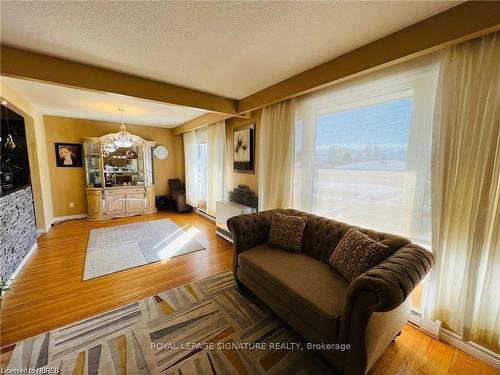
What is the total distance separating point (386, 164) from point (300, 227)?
3.49ft

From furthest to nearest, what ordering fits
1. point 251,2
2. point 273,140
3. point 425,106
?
1. point 273,140
2. point 425,106
3. point 251,2

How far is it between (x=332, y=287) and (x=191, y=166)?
190 inches

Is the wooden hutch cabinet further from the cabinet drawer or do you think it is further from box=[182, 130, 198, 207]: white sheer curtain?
box=[182, 130, 198, 207]: white sheer curtain

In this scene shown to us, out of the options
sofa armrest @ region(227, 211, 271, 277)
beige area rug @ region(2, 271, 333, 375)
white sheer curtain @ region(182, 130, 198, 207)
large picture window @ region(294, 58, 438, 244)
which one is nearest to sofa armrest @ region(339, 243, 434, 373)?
beige area rug @ region(2, 271, 333, 375)

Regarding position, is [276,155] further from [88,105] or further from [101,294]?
[88,105]

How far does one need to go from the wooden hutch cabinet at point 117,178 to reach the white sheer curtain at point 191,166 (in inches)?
37.3

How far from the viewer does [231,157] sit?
417 cm

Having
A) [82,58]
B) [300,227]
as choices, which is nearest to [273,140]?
[300,227]

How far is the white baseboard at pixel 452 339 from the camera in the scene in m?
1.53

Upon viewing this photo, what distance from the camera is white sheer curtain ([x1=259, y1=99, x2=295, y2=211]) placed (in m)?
2.85

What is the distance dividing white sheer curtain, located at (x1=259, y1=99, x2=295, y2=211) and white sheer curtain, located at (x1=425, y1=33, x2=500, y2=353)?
1.53 meters

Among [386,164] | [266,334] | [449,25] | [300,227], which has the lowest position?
[266,334]

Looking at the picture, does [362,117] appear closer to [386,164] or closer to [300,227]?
[386,164]

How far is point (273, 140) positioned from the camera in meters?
3.06
